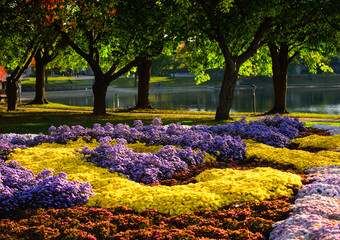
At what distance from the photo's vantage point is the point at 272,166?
9.23 m

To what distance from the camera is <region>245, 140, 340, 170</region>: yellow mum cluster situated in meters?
9.00

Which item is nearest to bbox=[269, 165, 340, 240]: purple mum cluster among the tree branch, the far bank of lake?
the tree branch

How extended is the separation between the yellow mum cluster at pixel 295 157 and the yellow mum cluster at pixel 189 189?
1.12 m

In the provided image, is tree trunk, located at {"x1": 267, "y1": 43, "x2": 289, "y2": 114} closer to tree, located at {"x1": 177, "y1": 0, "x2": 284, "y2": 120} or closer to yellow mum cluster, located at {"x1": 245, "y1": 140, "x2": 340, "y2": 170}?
tree, located at {"x1": 177, "y1": 0, "x2": 284, "y2": 120}

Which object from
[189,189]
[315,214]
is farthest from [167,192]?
[315,214]

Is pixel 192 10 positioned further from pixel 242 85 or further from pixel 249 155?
pixel 242 85

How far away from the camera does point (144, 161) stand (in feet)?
28.9

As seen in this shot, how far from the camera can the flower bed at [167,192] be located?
546cm

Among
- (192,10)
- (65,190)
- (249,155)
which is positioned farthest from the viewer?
(192,10)

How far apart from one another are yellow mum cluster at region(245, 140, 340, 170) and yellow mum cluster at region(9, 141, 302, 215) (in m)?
1.12

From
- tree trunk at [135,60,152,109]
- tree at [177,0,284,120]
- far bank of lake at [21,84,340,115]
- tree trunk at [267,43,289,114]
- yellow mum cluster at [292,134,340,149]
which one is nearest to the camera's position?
yellow mum cluster at [292,134,340,149]

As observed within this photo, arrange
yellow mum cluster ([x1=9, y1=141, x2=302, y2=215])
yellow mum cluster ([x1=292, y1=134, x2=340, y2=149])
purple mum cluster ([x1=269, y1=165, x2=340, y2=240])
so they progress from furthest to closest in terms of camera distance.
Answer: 1. yellow mum cluster ([x1=292, y1=134, x2=340, y2=149])
2. yellow mum cluster ([x1=9, y1=141, x2=302, y2=215])
3. purple mum cluster ([x1=269, y1=165, x2=340, y2=240])

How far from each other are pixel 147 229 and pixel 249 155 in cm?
518

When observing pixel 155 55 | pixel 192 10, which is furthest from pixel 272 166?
pixel 155 55
